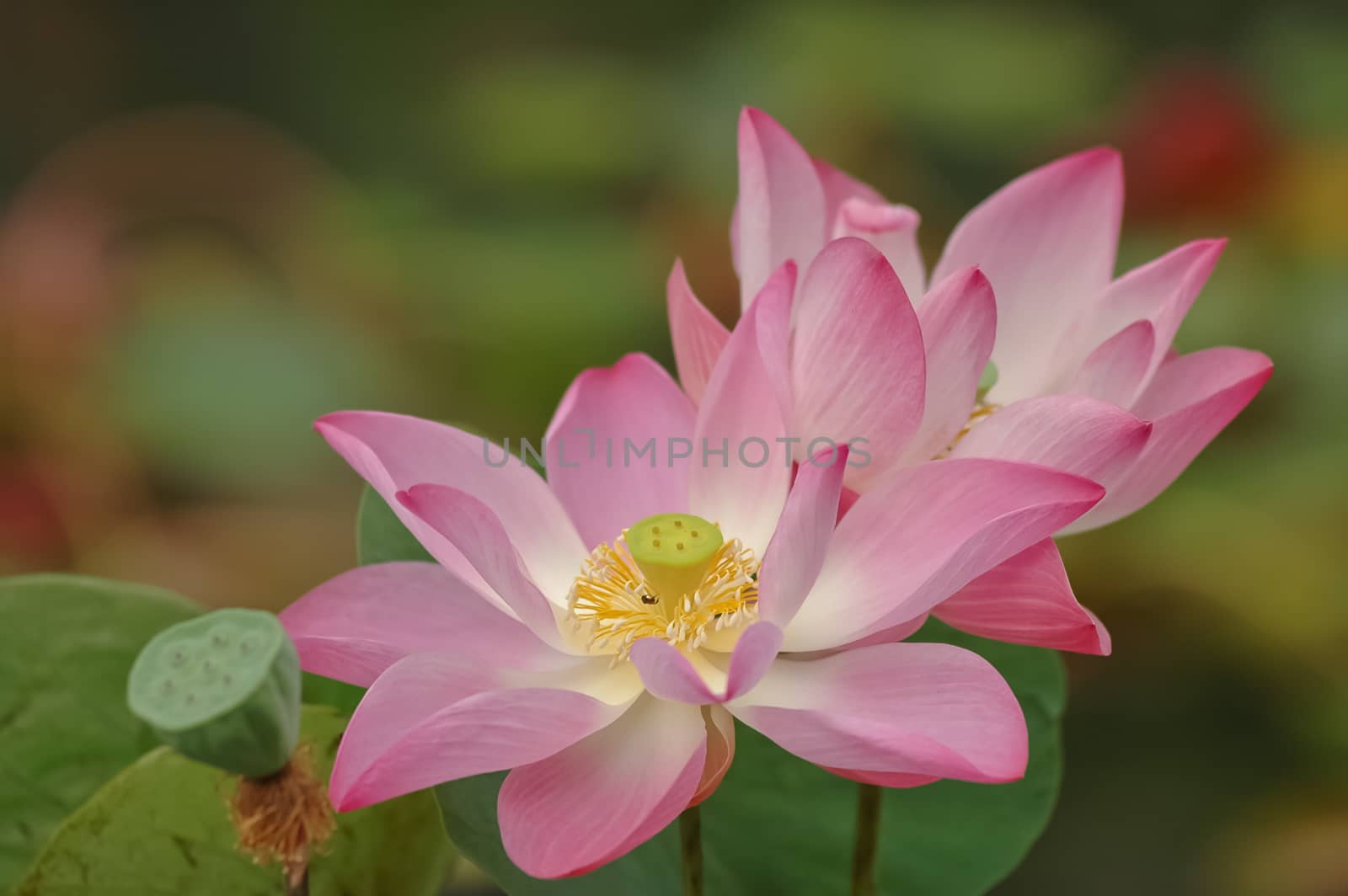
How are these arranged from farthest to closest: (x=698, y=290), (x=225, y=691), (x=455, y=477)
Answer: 1. (x=698, y=290)
2. (x=455, y=477)
3. (x=225, y=691)

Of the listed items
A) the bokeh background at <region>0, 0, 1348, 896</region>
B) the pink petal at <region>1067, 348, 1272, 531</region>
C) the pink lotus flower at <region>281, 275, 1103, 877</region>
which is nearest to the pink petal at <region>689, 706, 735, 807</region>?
the pink lotus flower at <region>281, 275, 1103, 877</region>

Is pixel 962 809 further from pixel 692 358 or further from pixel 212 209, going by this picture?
pixel 212 209

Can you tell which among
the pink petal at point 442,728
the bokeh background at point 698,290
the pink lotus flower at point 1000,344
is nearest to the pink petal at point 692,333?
the pink lotus flower at point 1000,344

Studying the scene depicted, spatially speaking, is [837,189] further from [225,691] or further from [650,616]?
[225,691]

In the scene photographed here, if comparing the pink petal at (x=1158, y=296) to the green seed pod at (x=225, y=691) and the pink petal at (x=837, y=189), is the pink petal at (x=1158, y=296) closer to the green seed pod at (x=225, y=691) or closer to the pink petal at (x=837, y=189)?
the pink petal at (x=837, y=189)

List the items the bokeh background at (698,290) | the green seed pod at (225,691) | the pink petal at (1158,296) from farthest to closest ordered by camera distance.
→ the bokeh background at (698,290)
the pink petal at (1158,296)
the green seed pod at (225,691)

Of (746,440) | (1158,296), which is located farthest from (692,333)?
(1158,296)
